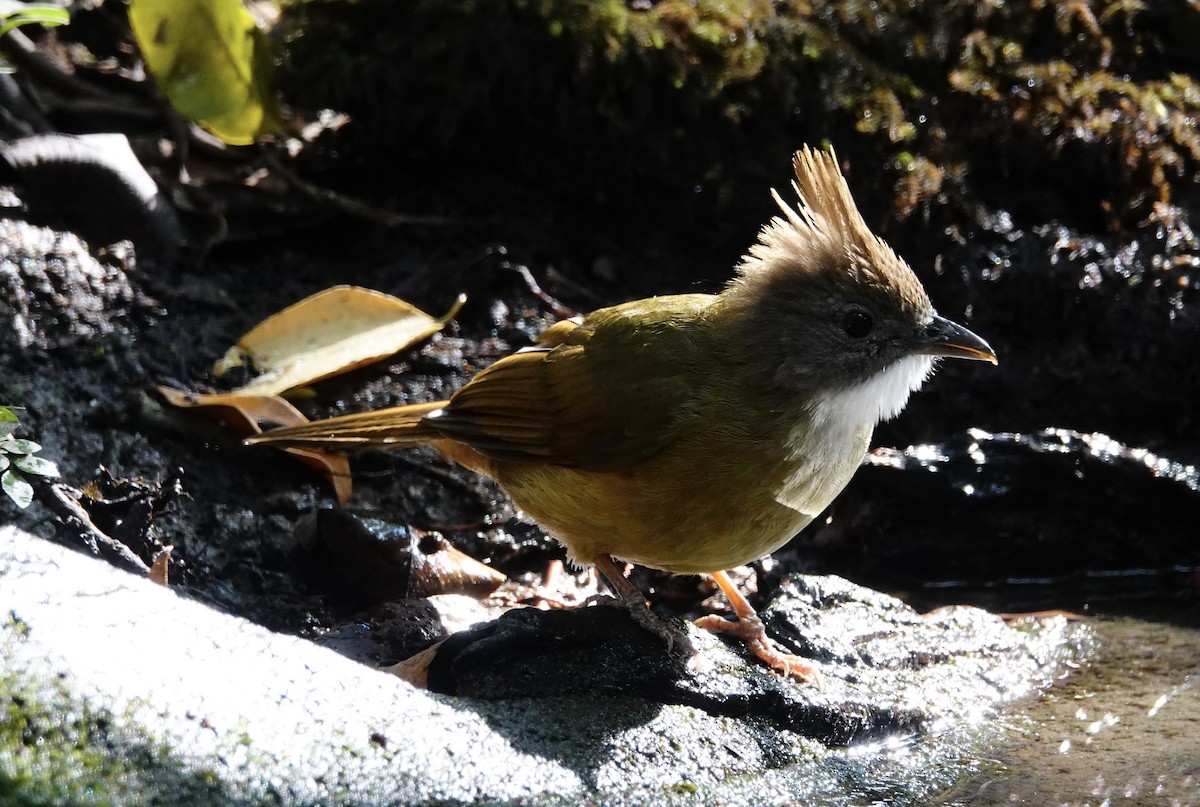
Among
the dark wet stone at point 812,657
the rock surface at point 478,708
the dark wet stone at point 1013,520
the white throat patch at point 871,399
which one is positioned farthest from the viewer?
the dark wet stone at point 1013,520

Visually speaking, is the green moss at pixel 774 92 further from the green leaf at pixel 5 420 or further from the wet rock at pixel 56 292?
the green leaf at pixel 5 420

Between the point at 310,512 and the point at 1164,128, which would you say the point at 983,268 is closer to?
the point at 1164,128

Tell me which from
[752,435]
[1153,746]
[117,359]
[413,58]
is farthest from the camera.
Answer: [413,58]

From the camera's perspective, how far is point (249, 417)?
179 inches

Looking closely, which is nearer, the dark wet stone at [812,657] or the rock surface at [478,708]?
the rock surface at [478,708]

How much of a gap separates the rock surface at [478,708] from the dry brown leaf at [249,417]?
128 centimetres

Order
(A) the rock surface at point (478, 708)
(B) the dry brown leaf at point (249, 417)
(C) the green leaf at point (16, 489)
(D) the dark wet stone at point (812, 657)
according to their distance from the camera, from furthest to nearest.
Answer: (B) the dry brown leaf at point (249, 417)
(D) the dark wet stone at point (812, 657)
(C) the green leaf at point (16, 489)
(A) the rock surface at point (478, 708)

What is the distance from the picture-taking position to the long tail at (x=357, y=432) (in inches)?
169

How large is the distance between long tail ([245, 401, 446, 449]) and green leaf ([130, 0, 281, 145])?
167 cm

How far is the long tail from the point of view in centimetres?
430

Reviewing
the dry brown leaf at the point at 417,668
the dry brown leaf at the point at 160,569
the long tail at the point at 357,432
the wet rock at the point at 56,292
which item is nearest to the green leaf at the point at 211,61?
the wet rock at the point at 56,292

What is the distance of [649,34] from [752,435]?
2683 mm

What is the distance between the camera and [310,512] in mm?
4309

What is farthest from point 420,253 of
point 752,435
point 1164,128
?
point 1164,128
